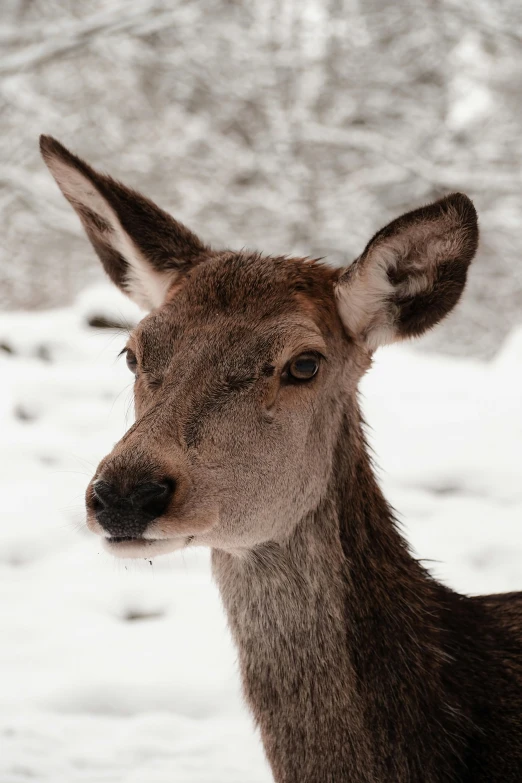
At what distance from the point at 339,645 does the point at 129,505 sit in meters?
0.78

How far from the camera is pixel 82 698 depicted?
12.4 feet

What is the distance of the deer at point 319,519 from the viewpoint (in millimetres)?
2549

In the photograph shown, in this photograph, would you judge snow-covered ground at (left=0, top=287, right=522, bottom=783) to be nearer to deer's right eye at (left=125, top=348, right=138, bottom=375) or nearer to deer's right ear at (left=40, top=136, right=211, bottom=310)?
deer's right eye at (left=125, top=348, right=138, bottom=375)

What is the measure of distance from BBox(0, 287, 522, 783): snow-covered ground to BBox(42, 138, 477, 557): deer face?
17.5 inches

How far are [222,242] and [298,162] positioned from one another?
Answer: 1405 mm

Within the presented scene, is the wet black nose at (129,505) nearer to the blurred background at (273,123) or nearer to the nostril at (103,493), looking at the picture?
the nostril at (103,493)

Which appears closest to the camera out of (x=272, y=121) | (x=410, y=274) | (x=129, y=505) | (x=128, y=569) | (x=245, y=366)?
(x=129, y=505)

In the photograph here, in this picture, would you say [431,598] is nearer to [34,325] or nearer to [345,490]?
[345,490]

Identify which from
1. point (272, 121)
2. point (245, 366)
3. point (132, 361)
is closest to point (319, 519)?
point (245, 366)

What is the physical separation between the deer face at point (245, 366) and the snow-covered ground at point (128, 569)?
0.44 meters

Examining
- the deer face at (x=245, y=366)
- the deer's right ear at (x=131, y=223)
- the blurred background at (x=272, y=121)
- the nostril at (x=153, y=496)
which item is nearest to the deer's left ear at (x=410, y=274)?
the deer face at (x=245, y=366)

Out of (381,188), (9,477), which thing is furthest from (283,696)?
(381,188)

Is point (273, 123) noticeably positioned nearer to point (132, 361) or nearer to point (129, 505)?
point (132, 361)

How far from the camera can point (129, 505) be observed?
2.25m
